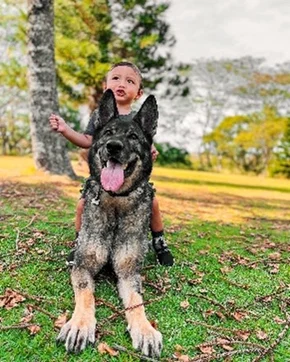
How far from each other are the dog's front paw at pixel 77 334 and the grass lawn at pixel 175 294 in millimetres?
42

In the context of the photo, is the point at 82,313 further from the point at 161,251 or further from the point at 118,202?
the point at 161,251

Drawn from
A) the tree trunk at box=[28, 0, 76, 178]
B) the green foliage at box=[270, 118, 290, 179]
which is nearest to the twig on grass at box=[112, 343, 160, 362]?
the tree trunk at box=[28, 0, 76, 178]

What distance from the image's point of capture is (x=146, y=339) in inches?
108

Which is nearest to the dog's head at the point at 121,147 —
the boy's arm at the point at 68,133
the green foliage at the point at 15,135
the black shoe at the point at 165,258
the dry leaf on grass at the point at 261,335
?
the boy's arm at the point at 68,133

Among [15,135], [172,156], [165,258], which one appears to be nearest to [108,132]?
[165,258]

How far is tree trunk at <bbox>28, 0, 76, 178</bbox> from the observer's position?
30.0 feet

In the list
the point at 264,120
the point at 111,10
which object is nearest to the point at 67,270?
the point at 111,10

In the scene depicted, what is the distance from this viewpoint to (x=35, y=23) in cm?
914

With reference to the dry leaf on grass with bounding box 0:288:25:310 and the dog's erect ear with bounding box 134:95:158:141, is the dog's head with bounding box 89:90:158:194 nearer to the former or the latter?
the dog's erect ear with bounding box 134:95:158:141

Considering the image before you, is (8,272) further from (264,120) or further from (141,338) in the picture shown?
(264,120)

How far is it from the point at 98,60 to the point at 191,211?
8.84 m

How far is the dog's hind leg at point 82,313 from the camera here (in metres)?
2.70

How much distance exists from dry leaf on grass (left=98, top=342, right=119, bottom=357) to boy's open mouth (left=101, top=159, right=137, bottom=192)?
3.45 ft

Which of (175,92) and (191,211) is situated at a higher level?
(175,92)
